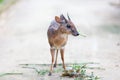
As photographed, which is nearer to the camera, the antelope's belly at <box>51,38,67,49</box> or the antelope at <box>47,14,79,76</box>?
the antelope at <box>47,14,79,76</box>

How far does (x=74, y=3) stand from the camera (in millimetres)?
19109

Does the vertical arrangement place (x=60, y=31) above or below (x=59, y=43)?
above

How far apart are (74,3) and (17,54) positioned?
9011 mm

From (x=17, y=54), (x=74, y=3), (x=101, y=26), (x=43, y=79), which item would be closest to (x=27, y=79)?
(x=43, y=79)

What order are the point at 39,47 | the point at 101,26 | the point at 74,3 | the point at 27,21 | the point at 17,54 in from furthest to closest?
the point at 74,3 → the point at 27,21 → the point at 101,26 → the point at 39,47 → the point at 17,54

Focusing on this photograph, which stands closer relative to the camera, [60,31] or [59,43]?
[60,31]

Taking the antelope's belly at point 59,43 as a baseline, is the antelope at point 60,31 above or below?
above

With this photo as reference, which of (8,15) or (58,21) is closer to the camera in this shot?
(58,21)

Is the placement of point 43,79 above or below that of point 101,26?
below

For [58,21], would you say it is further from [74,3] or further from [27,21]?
[74,3]

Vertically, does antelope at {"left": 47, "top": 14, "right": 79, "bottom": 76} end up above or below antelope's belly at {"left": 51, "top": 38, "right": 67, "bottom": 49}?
above

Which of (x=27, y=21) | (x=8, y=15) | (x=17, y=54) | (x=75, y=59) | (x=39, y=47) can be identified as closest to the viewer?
(x=75, y=59)

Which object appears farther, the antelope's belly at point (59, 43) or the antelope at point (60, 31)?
the antelope's belly at point (59, 43)

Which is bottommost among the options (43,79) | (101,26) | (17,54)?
(43,79)
